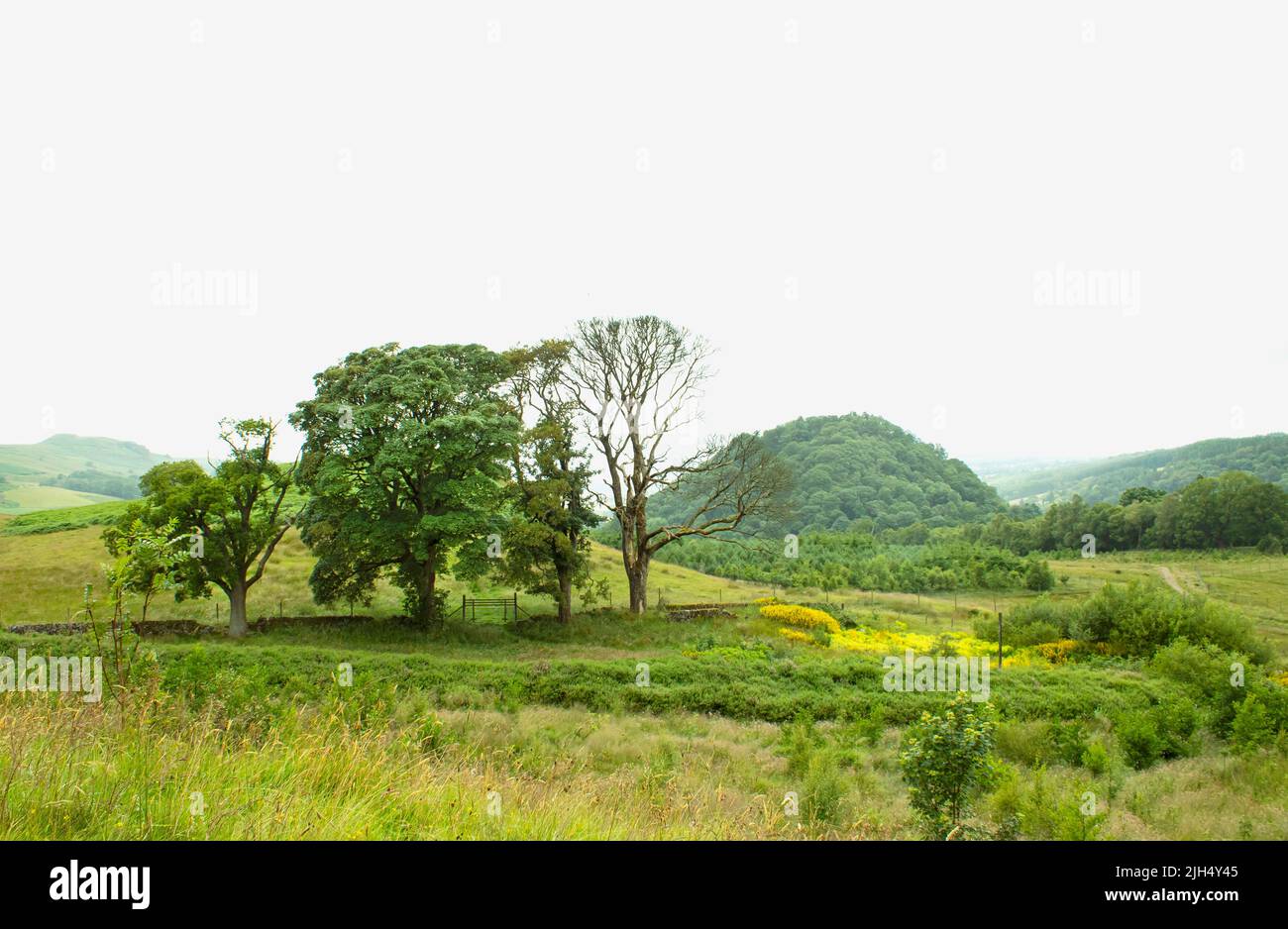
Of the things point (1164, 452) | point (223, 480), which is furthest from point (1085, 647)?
point (1164, 452)

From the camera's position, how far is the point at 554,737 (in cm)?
1383

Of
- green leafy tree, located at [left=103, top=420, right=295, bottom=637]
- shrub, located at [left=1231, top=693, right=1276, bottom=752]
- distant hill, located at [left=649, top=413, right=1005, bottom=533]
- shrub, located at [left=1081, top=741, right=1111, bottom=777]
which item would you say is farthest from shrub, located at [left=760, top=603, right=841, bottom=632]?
distant hill, located at [left=649, top=413, right=1005, bottom=533]

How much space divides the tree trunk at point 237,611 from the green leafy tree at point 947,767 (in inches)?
964

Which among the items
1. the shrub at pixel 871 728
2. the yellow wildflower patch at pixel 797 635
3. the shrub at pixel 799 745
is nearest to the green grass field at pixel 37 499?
the yellow wildflower patch at pixel 797 635

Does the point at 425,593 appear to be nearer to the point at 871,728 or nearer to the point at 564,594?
the point at 564,594

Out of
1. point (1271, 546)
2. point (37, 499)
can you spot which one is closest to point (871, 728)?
point (1271, 546)

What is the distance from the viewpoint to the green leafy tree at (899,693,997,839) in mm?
7531

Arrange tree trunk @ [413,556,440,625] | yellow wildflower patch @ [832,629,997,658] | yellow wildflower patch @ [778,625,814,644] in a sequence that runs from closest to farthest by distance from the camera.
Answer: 1. tree trunk @ [413,556,440,625]
2. yellow wildflower patch @ [832,629,997,658]
3. yellow wildflower patch @ [778,625,814,644]

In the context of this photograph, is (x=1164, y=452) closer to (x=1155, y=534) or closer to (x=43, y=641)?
(x=1155, y=534)

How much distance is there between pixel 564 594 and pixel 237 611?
12588 mm

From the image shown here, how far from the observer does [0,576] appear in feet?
101

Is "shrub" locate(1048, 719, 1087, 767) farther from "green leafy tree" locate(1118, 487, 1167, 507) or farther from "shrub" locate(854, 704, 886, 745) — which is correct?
"green leafy tree" locate(1118, 487, 1167, 507)

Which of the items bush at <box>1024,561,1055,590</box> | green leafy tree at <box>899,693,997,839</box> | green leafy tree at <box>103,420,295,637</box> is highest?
green leafy tree at <box>103,420,295,637</box>
